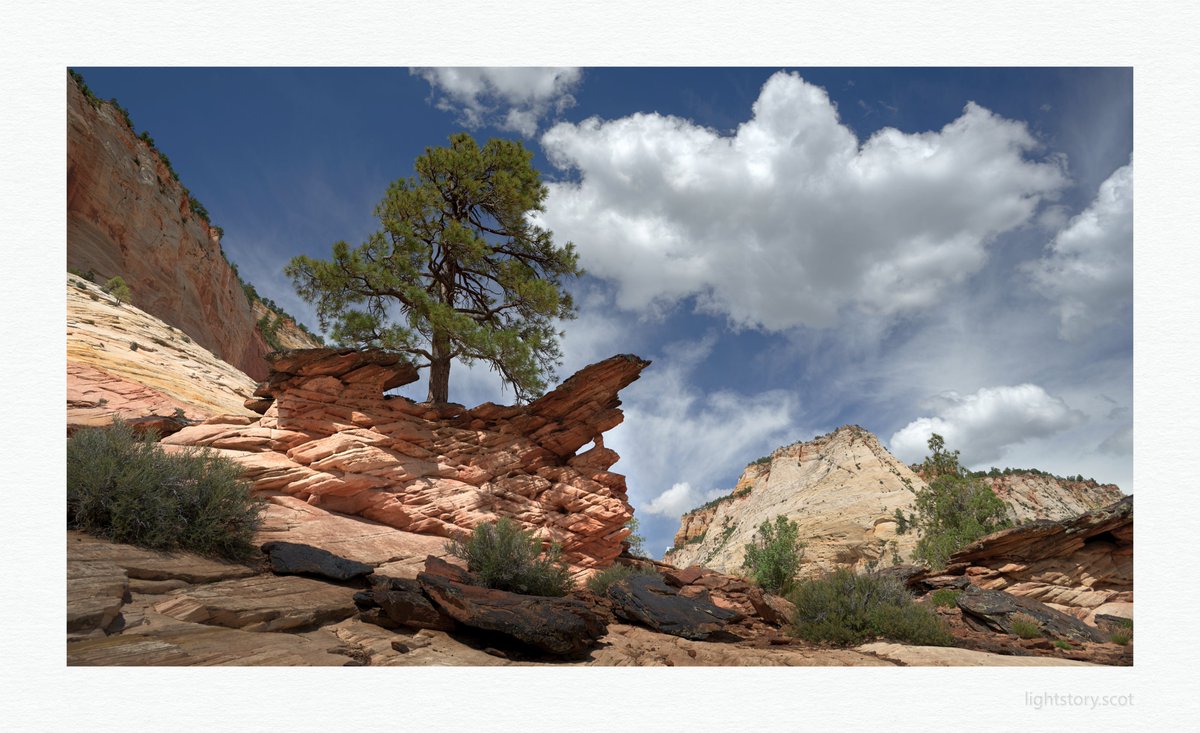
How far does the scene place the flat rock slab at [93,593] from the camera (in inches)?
214

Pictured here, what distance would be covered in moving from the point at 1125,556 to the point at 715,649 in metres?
12.9

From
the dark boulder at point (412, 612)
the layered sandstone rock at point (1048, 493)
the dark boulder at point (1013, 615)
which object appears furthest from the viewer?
the layered sandstone rock at point (1048, 493)

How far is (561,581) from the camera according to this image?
10.6m

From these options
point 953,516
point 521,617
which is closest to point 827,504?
point 953,516

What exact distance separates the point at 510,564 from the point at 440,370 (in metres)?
8.23

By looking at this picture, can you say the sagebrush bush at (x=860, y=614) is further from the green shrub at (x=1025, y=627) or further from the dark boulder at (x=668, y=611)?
the green shrub at (x=1025, y=627)

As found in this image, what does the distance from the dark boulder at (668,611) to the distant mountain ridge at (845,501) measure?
1130 inches

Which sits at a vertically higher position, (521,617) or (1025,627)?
(521,617)

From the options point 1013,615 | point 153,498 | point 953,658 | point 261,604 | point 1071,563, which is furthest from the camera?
point 1071,563

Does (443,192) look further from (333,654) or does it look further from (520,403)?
(333,654)

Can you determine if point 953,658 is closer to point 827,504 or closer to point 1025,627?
point 1025,627

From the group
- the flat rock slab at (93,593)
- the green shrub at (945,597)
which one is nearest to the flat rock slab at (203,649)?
the flat rock slab at (93,593)

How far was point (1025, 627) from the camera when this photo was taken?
10938mm

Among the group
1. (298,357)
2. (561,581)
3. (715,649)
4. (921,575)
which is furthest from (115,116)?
(921,575)
